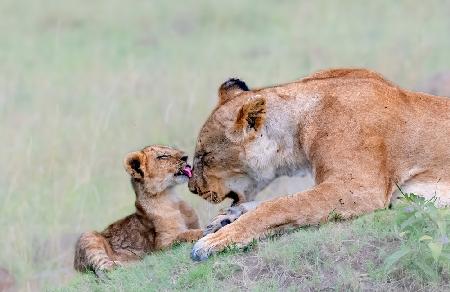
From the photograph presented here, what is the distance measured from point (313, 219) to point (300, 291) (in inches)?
27.4

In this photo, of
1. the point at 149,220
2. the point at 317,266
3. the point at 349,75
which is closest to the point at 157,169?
the point at 149,220

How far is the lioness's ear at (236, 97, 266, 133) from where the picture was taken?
265 inches

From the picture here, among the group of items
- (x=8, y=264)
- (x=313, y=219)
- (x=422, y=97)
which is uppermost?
(x=422, y=97)

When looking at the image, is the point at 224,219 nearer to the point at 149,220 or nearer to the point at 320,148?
the point at 320,148

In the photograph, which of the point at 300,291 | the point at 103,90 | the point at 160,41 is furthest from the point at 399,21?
the point at 300,291

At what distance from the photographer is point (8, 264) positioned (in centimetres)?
935

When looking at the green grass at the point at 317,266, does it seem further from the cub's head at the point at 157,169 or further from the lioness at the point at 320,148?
the cub's head at the point at 157,169

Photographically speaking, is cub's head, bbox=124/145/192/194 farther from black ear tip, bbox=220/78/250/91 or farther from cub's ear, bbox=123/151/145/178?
black ear tip, bbox=220/78/250/91

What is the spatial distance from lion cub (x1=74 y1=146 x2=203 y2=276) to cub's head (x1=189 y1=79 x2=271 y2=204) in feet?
0.95

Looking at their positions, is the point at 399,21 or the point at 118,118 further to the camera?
the point at 399,21

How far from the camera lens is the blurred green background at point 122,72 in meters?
10.1

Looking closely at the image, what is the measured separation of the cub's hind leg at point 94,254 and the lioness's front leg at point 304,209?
884 millimetres

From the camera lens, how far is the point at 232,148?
690cm

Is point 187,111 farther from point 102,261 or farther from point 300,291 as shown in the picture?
point 300,291
